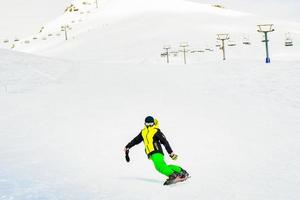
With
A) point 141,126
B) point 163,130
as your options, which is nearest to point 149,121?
point 163,130

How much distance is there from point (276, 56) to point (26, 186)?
2395 inches

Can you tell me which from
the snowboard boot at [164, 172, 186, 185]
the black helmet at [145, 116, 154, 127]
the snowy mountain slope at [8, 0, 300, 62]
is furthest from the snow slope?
the snowy mountain slope at [8, 0, 300, 62]

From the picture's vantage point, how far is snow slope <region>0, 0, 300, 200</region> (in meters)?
9.77

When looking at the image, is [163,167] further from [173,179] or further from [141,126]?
[141,126]

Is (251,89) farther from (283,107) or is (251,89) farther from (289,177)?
(289,177)

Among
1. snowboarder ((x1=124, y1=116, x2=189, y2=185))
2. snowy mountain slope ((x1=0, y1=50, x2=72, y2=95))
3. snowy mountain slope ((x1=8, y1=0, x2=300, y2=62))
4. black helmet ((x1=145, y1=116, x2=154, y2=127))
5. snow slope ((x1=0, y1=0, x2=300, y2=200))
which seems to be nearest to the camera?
black helmet ((x1=145, y1=116, x2=154, y2=127))

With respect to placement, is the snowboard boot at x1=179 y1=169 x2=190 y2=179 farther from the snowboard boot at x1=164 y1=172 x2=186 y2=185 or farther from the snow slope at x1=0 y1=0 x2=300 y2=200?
the snow slope at x1=0 y1=0 x2=300 y2=200

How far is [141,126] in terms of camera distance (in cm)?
1675

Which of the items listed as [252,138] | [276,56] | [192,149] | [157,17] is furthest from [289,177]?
[157,17]

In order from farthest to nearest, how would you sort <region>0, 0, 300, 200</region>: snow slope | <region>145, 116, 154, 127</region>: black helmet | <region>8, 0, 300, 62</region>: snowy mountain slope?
<region>8, 0, 300, 62</region>: snowy mountain slope, <region>0, 0, 300, 200</region>: snow slope, <region>145, 116, 154, 127</region>: black helmet

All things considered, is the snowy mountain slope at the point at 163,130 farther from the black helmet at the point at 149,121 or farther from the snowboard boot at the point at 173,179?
the black helmet at the point at 149,121

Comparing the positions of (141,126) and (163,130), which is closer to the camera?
(163,130)

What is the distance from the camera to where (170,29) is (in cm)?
8975

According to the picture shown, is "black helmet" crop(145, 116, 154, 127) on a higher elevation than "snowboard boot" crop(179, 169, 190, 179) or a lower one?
higher
